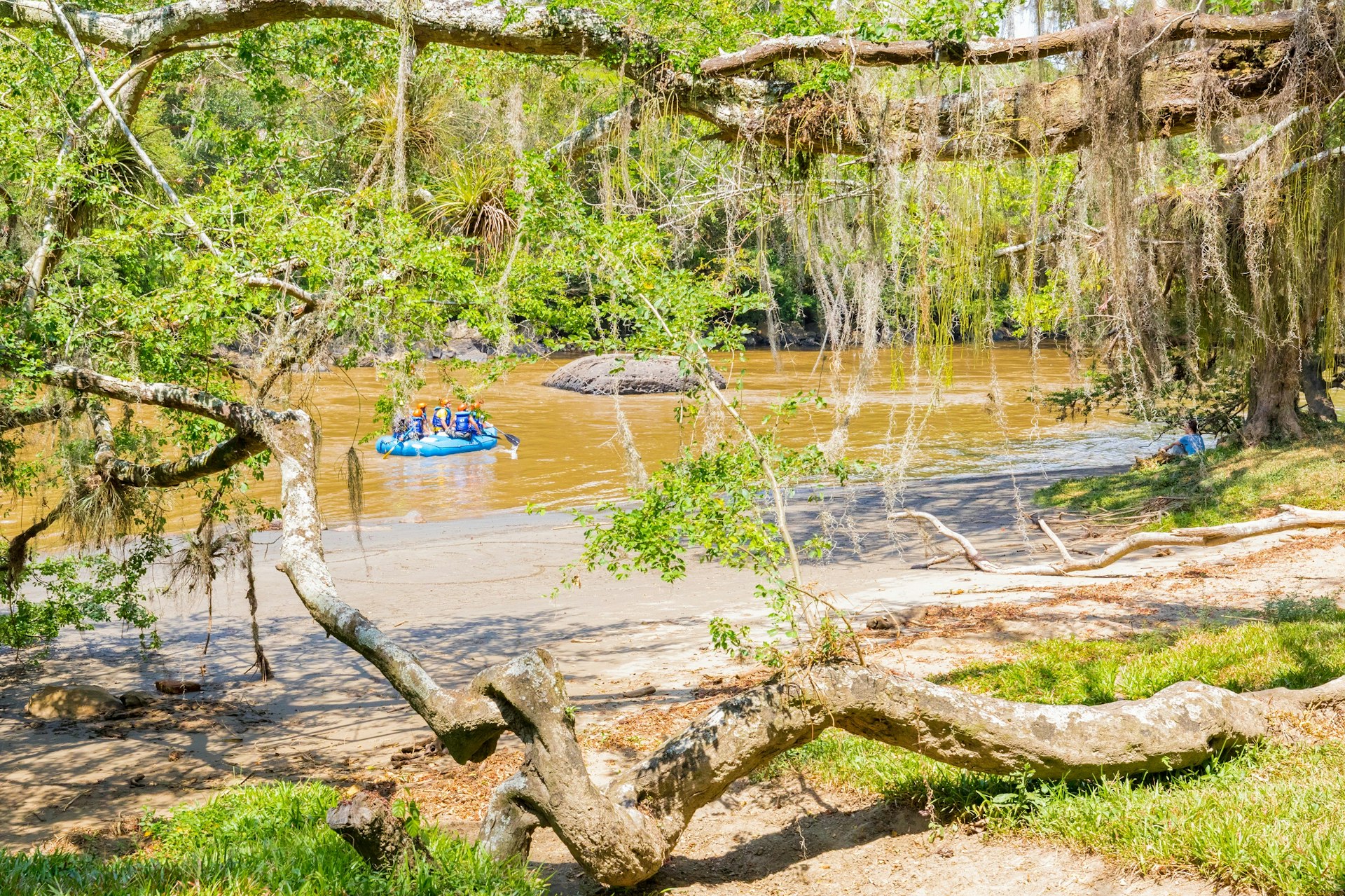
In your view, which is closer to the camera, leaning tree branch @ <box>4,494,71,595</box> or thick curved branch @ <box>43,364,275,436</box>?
thick curved branch @ <box>43,364,275,436</box>

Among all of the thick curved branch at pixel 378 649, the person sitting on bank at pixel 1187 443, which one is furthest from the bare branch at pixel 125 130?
the person sitting on bank at pixel 1187 443

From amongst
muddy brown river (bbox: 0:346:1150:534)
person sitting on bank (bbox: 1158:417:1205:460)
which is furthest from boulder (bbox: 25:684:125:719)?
person sitting on bank (bbox: 1158:417:1205:460)

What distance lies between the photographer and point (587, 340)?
6.21 meters

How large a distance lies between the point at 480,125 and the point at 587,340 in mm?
7762

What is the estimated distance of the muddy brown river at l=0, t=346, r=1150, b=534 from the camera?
20141 mm

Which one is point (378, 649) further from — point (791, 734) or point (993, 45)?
point (993, 45)

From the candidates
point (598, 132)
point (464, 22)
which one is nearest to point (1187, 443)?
point (598, 132)

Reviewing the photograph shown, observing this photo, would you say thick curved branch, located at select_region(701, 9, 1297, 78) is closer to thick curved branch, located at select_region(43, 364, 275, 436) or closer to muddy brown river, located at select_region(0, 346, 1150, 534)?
thick curved branch, located at select_region(43, 364, 275, 436)

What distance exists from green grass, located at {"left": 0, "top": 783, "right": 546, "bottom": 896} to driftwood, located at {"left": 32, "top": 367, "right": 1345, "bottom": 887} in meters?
0.24

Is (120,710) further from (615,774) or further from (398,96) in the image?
(398,96)

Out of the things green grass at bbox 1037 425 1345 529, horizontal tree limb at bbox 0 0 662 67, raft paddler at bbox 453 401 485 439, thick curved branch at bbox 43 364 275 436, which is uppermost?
horizontal tree limb at bbox 0 0 662 67

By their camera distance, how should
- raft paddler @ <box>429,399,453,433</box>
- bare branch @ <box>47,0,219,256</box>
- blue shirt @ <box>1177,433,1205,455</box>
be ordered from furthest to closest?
raft paddler @ <box>429,399,453,433</box>
blue shirt @ <box>1177,433,1205,455</box>
bare branch @ <box>47,0,219,256</box>

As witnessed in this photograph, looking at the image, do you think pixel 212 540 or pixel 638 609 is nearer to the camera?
pixel 212 540

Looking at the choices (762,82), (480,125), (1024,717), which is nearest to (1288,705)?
(1024,717)
